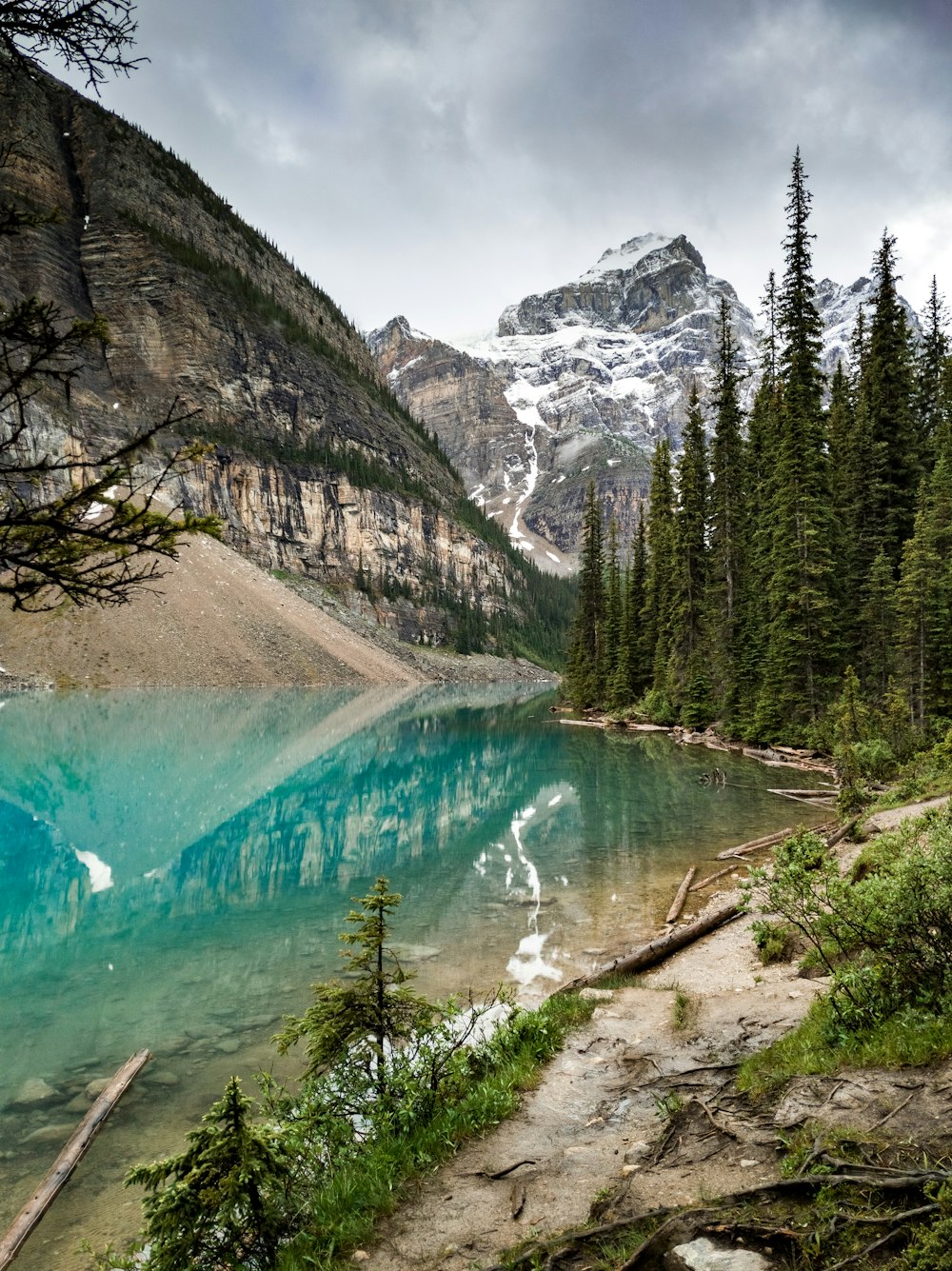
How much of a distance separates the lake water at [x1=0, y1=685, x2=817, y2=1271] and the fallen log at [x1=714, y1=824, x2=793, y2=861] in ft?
2.52

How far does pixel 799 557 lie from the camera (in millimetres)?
32406

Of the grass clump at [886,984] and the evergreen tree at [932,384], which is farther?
the evergreen tree at [932,384]

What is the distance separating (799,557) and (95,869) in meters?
31.0

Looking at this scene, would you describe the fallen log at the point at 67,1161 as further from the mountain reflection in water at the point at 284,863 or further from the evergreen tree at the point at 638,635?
the evergreen tree at the point at 638,635

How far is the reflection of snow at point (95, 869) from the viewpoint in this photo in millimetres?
15305

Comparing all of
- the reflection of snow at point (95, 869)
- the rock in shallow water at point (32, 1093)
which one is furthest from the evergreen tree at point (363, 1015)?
the reflection of snow at point (95, 869)

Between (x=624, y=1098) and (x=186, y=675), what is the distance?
74.9m

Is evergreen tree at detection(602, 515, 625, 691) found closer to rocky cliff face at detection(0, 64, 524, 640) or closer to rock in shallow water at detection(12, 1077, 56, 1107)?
rock in shallow water at detection(12, 1077, 56, 1107)

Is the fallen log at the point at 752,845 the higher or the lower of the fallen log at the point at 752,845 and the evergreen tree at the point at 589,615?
the lower

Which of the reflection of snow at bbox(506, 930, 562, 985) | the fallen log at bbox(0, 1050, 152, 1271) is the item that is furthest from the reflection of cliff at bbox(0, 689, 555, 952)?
the fallen log at bbox(0, 1050, 152, 1271)

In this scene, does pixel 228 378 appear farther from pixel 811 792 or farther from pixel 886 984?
pixel 886 984

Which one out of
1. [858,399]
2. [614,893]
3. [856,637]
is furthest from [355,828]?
[858,399]

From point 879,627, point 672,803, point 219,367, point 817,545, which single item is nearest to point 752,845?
point 672,803

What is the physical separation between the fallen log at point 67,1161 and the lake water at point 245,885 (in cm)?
14
